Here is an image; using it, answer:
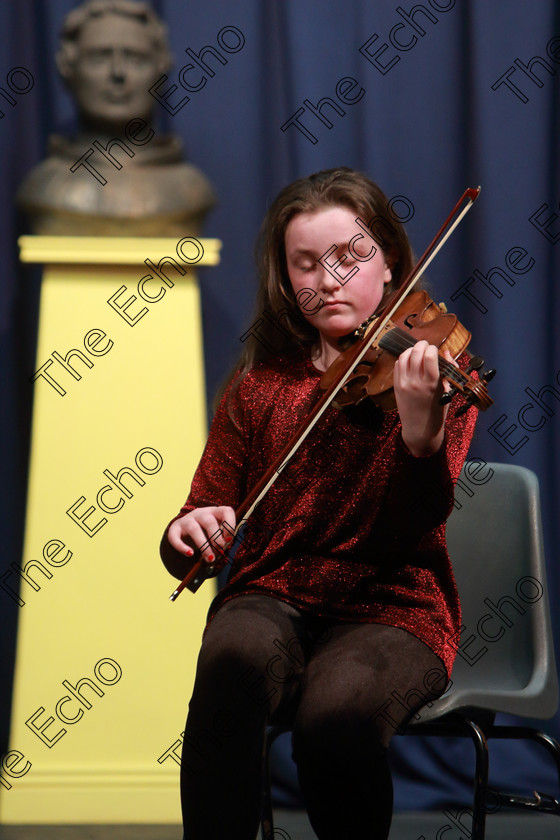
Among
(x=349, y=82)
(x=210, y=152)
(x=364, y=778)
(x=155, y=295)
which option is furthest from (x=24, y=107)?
(x=364, y=778)

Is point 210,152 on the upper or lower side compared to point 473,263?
upper

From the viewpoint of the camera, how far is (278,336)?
129 cm

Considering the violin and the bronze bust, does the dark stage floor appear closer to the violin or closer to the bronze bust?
the violin

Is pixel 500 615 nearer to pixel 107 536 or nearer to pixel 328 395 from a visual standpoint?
pixel 328 395

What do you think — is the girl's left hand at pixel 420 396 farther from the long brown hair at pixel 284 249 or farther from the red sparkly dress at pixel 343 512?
the long brown hair at pixel 284 249

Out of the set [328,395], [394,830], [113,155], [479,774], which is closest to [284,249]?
[328,395]

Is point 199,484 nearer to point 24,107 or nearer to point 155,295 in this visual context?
point 155,295

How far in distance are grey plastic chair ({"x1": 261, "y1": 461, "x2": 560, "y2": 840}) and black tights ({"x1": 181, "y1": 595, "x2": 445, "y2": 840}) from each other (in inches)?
7.5

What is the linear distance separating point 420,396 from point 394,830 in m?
0.94

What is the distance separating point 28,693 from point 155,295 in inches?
28.2

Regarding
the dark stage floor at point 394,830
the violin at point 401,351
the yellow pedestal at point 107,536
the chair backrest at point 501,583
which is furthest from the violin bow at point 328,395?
the dark stage floor at point 394,830

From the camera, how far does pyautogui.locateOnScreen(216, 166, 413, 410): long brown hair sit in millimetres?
1206

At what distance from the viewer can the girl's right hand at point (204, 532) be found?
3.38 feet

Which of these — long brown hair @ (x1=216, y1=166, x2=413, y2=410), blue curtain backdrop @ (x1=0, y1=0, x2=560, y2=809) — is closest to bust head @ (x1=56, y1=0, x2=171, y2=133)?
blue curtain backdrop @ (x1=0, y1=0, x2=560, y2=809)
